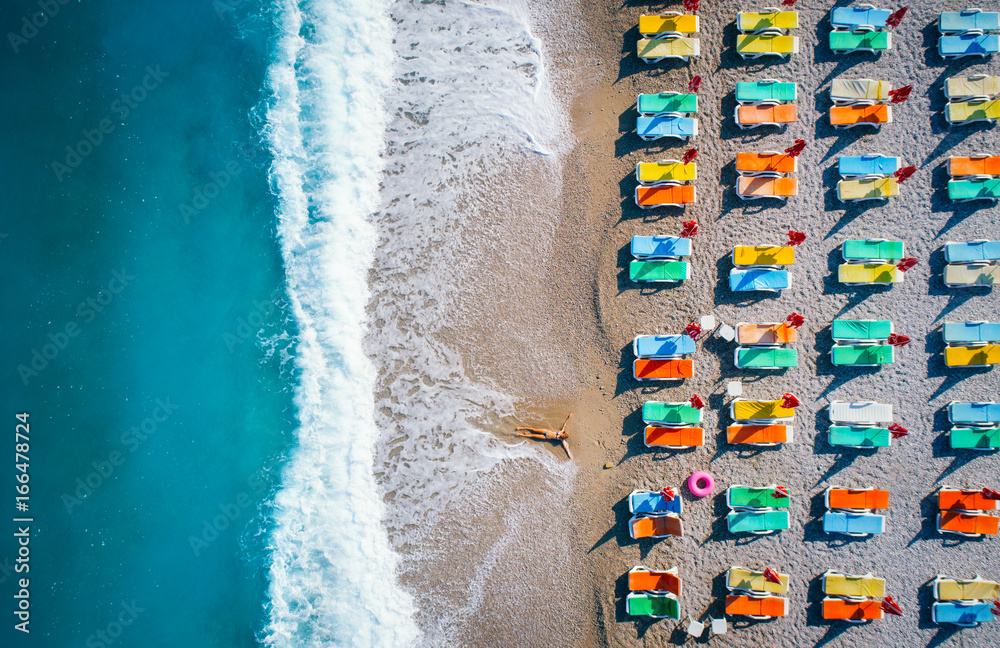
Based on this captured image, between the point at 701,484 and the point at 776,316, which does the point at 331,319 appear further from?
the point at 776,316

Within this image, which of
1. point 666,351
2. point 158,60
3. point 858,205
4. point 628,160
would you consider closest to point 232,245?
point 158,60

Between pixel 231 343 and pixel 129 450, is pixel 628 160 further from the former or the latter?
pixel 129 450

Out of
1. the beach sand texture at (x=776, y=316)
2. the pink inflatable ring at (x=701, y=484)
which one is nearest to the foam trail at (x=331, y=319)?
the beach sand texture at (x=776, y=316)

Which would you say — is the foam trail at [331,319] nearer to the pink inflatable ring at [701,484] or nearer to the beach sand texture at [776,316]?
the beach sand texture at [776,316]

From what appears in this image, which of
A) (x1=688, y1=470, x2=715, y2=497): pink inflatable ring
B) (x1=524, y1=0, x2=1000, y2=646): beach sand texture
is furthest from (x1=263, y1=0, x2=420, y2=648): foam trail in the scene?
(x1=688, y1=470, x2=715, y2=497): pink inflatable ring

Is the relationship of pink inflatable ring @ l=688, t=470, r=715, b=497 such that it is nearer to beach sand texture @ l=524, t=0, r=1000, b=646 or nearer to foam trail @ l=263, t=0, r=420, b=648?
beach sand texture @ l=524, t=0, r=1000, b=646
